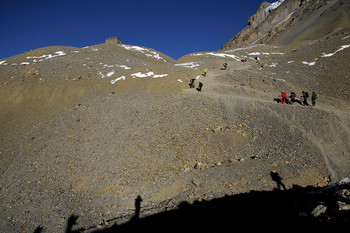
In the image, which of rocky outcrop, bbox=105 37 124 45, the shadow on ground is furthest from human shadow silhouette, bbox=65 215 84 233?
rocky outcrop, bbox=105 37 124 45

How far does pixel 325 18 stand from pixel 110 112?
82.3 metres

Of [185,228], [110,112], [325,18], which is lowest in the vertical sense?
[185,228]

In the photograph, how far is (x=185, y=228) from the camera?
7.72 meters

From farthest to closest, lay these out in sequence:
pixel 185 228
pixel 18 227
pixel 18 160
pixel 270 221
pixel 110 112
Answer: pixel 110 112 → pixel 18 160 → pixel 18 227 → pixel 185 228 → pixel 270 221

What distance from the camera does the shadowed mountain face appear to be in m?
10.0

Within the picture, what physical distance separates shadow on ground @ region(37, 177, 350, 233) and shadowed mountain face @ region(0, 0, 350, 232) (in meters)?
0.09

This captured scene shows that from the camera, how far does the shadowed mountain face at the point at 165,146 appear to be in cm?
1005

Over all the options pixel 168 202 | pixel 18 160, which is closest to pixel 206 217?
pixel 168 202

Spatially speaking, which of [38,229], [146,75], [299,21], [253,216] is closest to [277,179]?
[253,216]

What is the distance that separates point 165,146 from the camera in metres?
14.3

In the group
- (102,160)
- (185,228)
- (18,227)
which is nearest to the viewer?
(185,228)

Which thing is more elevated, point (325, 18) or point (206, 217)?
point (325, 18)

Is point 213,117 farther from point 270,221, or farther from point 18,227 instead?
point 18,227

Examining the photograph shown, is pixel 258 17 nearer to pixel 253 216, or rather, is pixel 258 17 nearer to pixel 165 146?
pixel 165 146
